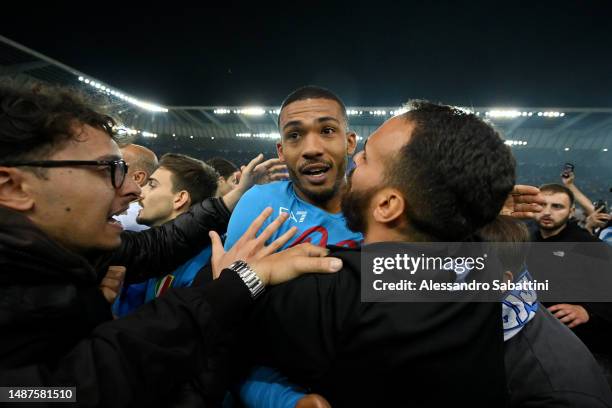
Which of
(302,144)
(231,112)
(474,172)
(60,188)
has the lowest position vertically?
(60,188)

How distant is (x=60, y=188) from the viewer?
1169 mm

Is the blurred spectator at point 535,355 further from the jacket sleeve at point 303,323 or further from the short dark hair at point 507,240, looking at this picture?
the jacket sleeve at point 303,323

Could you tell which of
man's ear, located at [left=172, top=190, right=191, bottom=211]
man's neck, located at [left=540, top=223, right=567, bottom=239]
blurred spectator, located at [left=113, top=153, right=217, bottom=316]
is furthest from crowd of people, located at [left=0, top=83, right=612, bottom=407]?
man's neck, located at [left=540, top=223, right=567, bottom=239]

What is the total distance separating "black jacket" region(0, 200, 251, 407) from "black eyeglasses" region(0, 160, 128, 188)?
0.79 ft

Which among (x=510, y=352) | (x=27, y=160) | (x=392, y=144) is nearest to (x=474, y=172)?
(x=392, y=144)

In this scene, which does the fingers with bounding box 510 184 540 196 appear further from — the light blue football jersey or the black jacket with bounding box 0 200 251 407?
the black jacket with bounding box 0 200 251 407

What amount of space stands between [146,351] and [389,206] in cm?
95

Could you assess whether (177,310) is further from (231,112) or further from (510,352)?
(231,112)

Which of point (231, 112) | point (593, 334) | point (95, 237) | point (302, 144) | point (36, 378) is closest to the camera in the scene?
point (36, 378)

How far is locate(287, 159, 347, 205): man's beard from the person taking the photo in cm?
203

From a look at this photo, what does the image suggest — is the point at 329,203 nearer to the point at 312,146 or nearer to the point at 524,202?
the point at 312,146

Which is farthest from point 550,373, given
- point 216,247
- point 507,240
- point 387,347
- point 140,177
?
point 140,177

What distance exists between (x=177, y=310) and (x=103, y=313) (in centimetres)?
32

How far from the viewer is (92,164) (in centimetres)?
124
